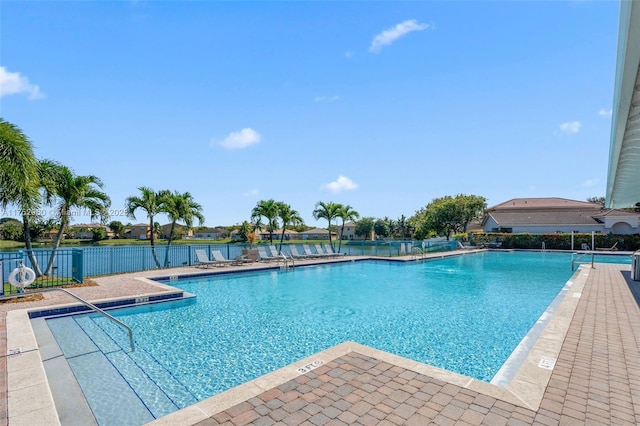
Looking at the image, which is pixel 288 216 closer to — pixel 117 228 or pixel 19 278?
pixel 19 278

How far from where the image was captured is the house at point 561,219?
3206 centimetres

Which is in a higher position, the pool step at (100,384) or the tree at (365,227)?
the tree at (365,227)

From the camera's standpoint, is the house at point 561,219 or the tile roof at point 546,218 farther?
the tile roof at point 546,218

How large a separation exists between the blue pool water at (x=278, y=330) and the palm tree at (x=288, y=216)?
35.4ft

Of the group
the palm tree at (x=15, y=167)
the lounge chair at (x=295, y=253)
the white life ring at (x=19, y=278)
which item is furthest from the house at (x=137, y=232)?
the white life ring at (x=19, y=278)

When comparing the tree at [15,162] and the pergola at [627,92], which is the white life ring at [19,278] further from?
the pergola at [627,92]

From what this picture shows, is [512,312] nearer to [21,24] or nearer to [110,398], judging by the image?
[110,398]

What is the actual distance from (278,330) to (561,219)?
37.7m

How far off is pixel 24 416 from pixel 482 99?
1647 centimetres

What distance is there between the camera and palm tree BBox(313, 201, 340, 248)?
80.1 feet

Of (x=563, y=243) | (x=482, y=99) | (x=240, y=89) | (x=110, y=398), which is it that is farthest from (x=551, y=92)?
(x=563, y=243)

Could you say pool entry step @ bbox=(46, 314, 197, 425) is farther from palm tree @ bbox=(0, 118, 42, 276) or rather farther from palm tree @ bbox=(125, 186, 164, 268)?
palm tree @ bbox=(125, 186, 164, 268)

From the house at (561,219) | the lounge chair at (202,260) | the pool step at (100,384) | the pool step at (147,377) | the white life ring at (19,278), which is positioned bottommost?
the pool step at (147,377)

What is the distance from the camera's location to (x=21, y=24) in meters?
8.24
